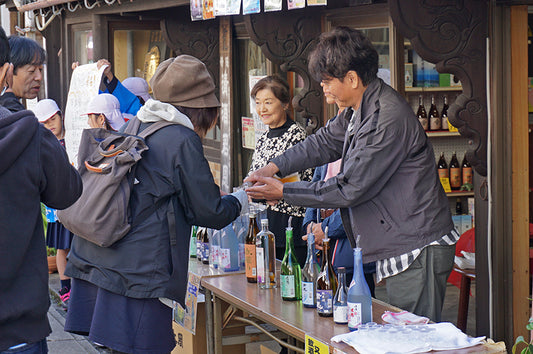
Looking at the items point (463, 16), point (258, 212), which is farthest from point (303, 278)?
point (463, 16)

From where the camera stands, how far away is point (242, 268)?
4.57 m

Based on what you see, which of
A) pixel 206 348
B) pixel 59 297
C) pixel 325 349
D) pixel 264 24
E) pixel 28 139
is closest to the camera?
pixel 28 139

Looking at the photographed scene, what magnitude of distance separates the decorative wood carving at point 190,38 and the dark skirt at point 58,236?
2.21 m

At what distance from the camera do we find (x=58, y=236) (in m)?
6.92

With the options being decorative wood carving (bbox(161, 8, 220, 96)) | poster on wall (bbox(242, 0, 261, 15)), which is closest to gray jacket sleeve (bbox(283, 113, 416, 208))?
poster on wall (bbox(242, 0, 261, 15))

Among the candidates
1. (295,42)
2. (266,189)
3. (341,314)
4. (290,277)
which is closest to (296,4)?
(266,189)

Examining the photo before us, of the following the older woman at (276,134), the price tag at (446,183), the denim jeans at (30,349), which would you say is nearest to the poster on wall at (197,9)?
the older woman at (276,134)

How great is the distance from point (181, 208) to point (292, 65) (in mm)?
2900

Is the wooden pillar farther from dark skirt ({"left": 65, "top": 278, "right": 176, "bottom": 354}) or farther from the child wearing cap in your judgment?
the child wearing cap

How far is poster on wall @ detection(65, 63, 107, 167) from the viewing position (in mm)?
7348

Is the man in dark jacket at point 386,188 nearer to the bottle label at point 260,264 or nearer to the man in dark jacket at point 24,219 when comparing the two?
the bottle label at point 260,264

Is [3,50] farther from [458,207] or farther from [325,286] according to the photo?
[458,207]

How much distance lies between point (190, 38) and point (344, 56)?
4.57 meters

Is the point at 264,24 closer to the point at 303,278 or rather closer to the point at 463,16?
the point at 463,16
